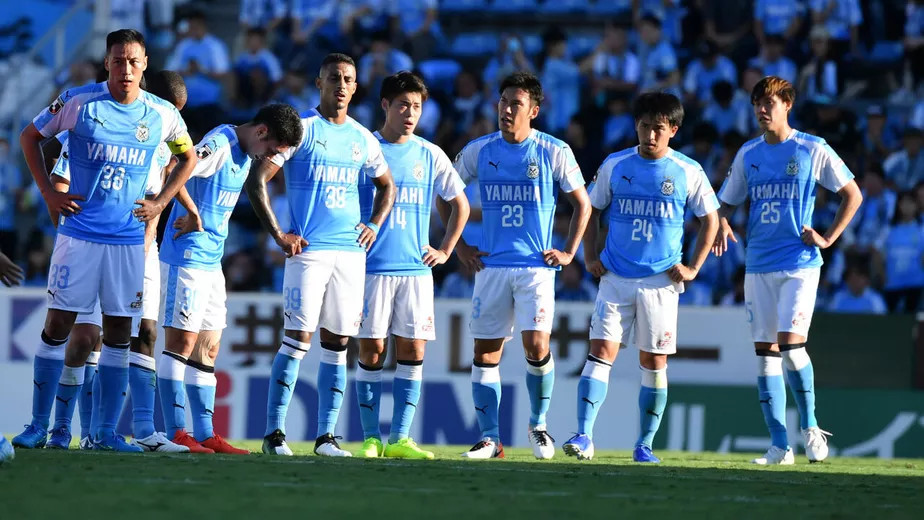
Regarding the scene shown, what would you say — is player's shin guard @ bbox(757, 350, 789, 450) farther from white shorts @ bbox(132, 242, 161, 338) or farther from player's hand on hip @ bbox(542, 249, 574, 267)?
white shorts @ bbox(132, 242, 161, 338)

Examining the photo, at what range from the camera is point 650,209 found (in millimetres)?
9695

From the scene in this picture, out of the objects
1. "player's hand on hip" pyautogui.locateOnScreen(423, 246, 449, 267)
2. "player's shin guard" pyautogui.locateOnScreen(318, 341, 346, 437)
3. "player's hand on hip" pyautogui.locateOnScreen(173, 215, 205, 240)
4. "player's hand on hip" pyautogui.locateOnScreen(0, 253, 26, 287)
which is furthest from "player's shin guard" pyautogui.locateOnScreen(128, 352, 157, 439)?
"player's hand on hip" pyautogui.locateOnScreen(423, 246, 449, 267)

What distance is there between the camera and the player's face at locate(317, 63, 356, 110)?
8.88 m

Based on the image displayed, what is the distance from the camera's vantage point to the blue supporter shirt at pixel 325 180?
A: 8.84 m

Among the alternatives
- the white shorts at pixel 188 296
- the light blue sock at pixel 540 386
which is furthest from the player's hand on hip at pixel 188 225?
the light blue sock at pixel 540 386

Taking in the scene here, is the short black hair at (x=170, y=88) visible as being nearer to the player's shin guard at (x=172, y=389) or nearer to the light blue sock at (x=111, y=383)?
the player's shin guard at (x=172, y=389)

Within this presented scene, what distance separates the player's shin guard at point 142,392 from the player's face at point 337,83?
200cm

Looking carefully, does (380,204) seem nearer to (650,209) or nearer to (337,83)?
(337,83)

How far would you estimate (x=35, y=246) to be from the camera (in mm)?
16328

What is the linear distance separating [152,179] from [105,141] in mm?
1052

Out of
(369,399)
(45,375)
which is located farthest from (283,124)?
(45,375)

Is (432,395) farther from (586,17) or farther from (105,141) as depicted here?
(586,17)

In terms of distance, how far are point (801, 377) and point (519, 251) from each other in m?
2.26

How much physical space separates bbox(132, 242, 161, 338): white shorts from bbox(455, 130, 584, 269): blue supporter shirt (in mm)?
2248
